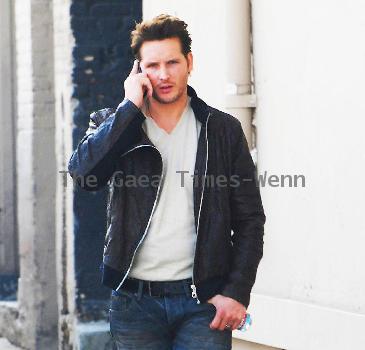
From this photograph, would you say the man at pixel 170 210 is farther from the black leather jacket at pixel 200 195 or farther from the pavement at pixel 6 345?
the pavement at pixel 6 345

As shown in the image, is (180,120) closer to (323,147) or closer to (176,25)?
(176,25)

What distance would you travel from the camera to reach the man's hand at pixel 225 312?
363 centimetres

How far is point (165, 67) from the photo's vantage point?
3.72m

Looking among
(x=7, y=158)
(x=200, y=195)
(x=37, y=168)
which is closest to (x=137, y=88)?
(x=200, y=195)

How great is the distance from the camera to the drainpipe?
5.58 m

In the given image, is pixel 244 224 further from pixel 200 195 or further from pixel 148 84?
pixel 148 84

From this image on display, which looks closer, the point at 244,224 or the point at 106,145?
the point at 106,145

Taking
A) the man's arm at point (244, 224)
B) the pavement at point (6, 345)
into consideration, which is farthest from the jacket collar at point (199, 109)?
the pavement at point (6, 345)

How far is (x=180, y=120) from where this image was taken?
379 centimetres

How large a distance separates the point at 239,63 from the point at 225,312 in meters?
2.24

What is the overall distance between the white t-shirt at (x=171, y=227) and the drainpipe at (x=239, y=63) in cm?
186

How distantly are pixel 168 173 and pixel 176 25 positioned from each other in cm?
54

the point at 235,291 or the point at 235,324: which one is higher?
the point at 235,291

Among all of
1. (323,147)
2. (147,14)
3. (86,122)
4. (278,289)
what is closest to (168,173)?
(323,147)
